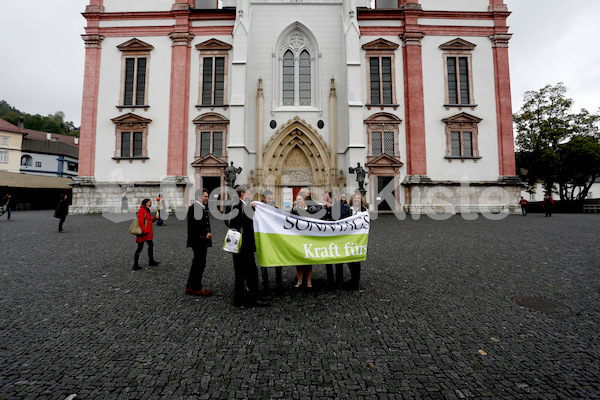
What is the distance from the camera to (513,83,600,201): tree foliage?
28.7 metres

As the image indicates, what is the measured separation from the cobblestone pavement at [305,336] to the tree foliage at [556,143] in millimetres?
30190

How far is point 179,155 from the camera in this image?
22734mm

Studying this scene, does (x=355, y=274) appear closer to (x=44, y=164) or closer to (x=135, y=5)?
(x=135, y=5)

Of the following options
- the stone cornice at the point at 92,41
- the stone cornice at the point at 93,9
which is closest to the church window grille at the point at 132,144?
the stone cornice at the point at 92,41

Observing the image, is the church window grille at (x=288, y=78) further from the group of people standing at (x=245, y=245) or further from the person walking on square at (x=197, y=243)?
the person walking on square at (x=197, y=243)

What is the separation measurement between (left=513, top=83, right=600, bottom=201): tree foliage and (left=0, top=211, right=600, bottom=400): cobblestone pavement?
99.0 ft

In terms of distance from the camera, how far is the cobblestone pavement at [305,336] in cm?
256

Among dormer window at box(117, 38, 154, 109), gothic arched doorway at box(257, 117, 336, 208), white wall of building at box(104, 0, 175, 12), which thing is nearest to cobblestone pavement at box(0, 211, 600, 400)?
gothic arched doorway at box(257, 117, 336, 208)

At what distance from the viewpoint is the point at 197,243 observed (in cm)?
512

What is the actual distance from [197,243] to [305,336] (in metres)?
2.60

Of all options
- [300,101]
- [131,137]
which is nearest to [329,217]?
[300,101]

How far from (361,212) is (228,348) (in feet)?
11.4

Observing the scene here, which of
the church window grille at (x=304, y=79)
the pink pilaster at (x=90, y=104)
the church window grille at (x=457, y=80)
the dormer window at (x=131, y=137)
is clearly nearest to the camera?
the pink pilaster at (x=90, y=104)

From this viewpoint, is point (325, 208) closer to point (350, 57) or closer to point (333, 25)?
point (350, 57)
